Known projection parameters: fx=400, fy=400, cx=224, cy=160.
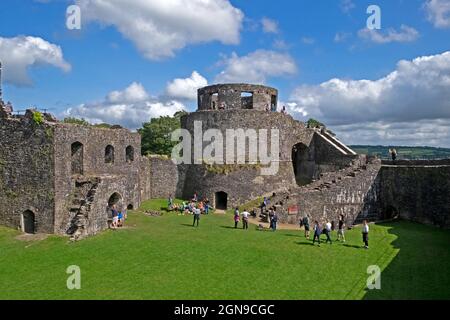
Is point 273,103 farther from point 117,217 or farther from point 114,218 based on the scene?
point 114,218

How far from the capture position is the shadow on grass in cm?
1410

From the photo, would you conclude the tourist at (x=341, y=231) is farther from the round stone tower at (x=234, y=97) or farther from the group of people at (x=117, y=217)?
the round stone tower at (x=234, y=97)

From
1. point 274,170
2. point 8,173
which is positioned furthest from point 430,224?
point 8,173

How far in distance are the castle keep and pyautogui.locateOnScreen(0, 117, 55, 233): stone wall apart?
59 millimetres

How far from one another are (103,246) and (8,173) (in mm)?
9114

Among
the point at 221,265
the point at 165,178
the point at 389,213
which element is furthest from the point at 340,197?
the point at 165,178

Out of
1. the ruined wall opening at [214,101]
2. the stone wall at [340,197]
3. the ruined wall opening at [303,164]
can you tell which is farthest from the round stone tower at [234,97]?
the stone wall at [340,197]

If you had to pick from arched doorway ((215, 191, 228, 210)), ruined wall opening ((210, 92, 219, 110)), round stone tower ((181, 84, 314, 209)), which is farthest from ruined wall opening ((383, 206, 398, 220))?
ruined wall opening ((210, 92, 219, 110))

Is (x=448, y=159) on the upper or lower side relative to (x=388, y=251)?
upper

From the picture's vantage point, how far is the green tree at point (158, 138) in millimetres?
56500
